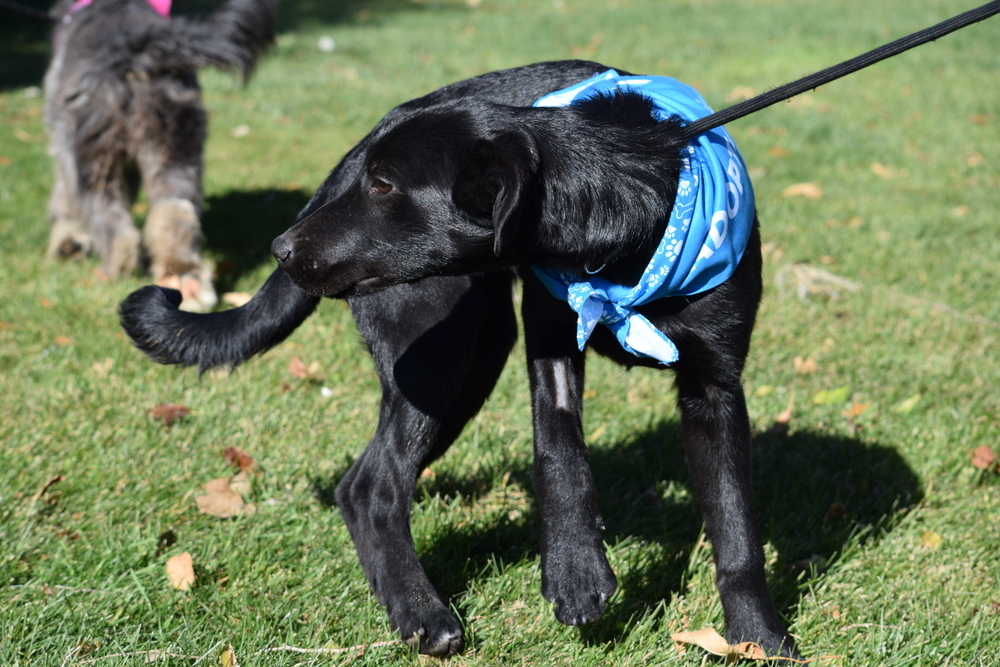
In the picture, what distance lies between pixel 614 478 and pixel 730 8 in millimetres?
14639

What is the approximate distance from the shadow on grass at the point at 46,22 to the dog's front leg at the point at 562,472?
945cm

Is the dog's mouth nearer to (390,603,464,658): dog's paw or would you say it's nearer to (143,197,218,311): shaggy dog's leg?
(390,603,464,658): dog's paw

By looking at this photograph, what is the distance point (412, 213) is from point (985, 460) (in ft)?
8.25

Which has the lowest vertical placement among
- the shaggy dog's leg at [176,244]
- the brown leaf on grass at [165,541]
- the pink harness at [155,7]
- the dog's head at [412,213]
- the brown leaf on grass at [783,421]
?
the brown leaf on grass at [165,541]

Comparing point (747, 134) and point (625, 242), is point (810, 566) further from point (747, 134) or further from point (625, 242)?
point (747, 134)

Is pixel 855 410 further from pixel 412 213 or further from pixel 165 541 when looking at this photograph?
pixel 165 541

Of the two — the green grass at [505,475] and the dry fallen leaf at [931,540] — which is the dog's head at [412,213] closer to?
the green grass at [505,475]

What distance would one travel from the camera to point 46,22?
567 inches

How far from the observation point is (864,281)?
18.1 feet

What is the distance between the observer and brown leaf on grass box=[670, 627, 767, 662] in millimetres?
2467

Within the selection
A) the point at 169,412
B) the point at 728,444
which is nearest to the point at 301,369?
the point at 169,412

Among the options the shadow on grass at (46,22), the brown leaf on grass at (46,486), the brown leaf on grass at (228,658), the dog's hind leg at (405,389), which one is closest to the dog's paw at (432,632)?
the dog's hind leg at (405,389)

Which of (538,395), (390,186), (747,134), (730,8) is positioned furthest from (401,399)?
(730,8)

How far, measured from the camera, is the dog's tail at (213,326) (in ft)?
9.36
